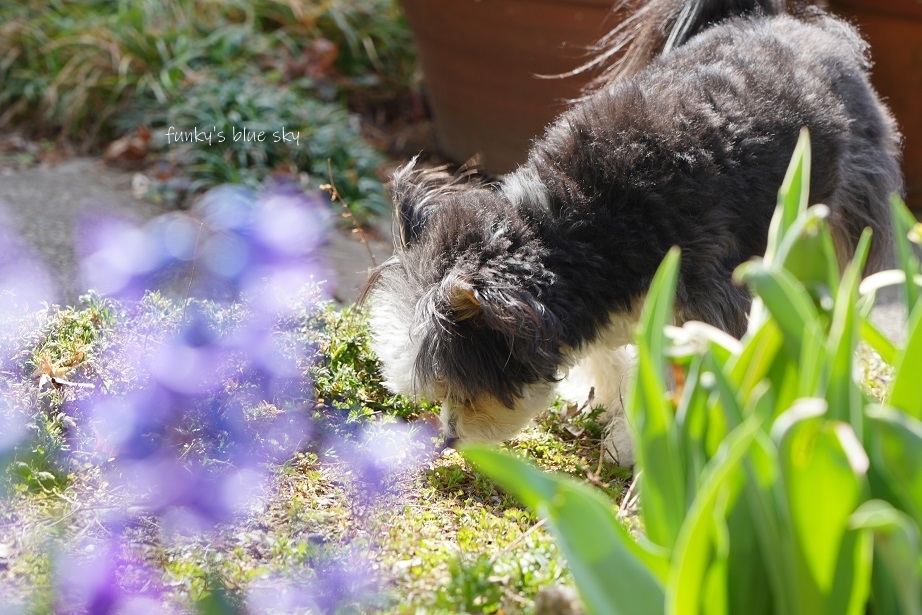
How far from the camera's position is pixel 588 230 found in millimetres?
3029

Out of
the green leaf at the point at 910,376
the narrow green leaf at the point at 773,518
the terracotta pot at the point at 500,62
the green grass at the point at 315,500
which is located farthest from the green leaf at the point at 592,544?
the terracotta pot at the point at 500,62

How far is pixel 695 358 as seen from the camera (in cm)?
157

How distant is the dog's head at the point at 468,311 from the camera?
2.82 metres

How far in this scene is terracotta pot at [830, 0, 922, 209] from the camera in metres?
5.46

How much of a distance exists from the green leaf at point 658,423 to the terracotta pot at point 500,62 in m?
4.13

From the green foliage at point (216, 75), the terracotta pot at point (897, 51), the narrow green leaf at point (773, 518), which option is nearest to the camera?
the narrow green leaf at point (773, 518)

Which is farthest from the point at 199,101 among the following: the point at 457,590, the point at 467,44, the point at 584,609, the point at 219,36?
the point at 584,609

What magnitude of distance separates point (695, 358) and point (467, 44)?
4.91 metres

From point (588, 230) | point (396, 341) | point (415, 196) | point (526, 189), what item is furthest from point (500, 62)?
point (396, 341)

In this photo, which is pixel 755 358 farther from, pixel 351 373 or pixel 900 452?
pixel 351 373

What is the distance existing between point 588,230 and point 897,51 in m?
3.56

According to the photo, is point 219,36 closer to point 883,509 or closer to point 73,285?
point 73,285

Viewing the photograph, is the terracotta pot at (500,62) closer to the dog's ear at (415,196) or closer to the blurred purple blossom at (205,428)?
the blurred purple blossom at (205,428)

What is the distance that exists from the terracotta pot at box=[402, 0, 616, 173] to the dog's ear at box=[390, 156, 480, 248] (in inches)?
95.1
